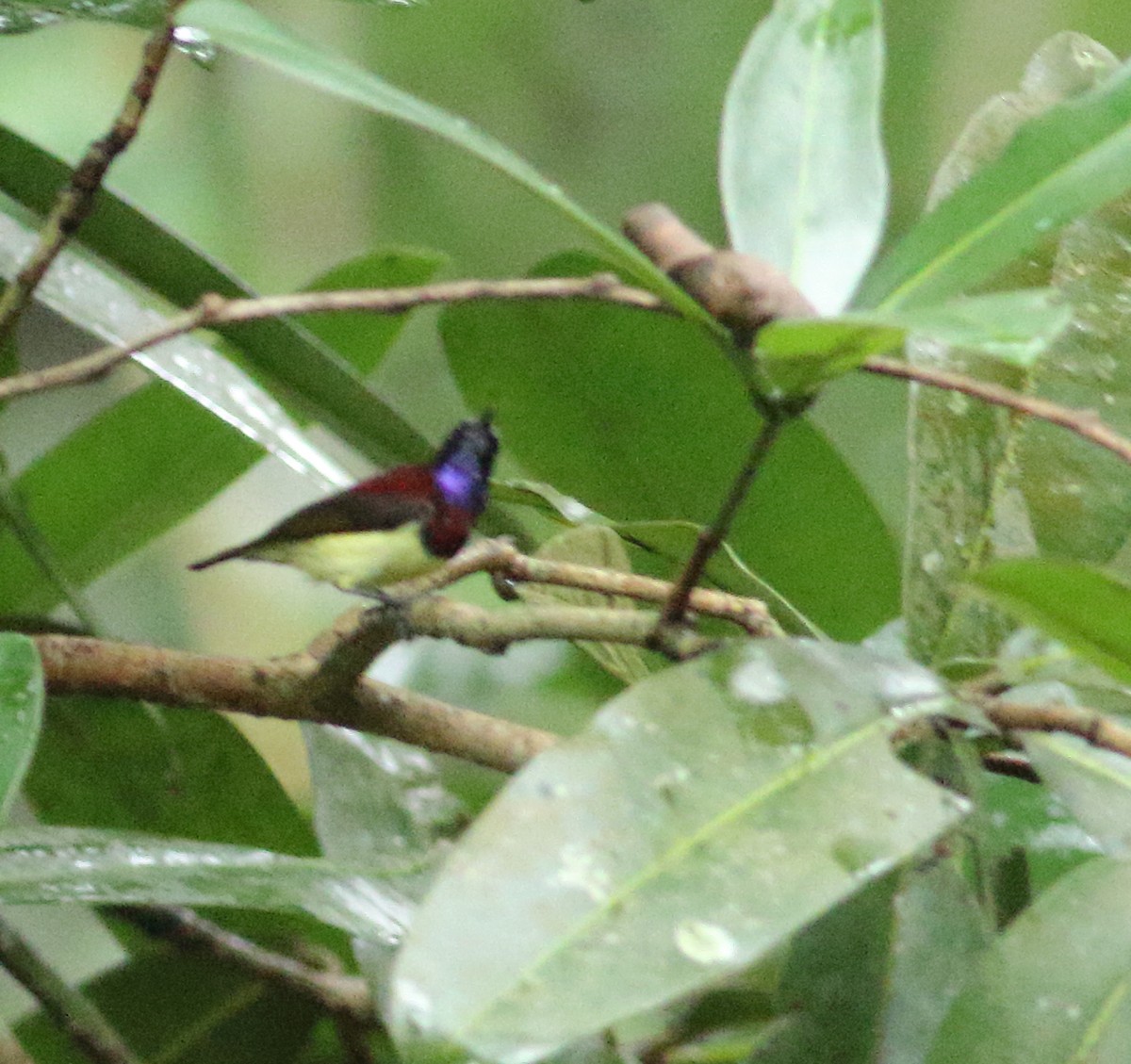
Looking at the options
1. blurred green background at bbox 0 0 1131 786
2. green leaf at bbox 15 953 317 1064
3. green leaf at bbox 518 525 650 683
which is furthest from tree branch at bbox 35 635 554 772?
blurred green background at bbox 0 0 1131 786

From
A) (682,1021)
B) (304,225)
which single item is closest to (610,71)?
(304,225)

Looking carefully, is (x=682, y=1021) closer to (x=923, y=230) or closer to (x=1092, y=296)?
(x=1092, y=296)

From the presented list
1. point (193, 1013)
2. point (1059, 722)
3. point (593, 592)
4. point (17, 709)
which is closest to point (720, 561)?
point (593, 592)

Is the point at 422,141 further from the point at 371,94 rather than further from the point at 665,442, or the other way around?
the point at 371,94

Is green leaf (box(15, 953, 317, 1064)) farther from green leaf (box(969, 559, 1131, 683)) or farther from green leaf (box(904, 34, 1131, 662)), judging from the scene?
green leaf (box(969, 559, 1131, 683))

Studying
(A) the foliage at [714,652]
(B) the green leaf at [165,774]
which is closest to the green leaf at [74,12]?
(A) the foliage at [714,652]
